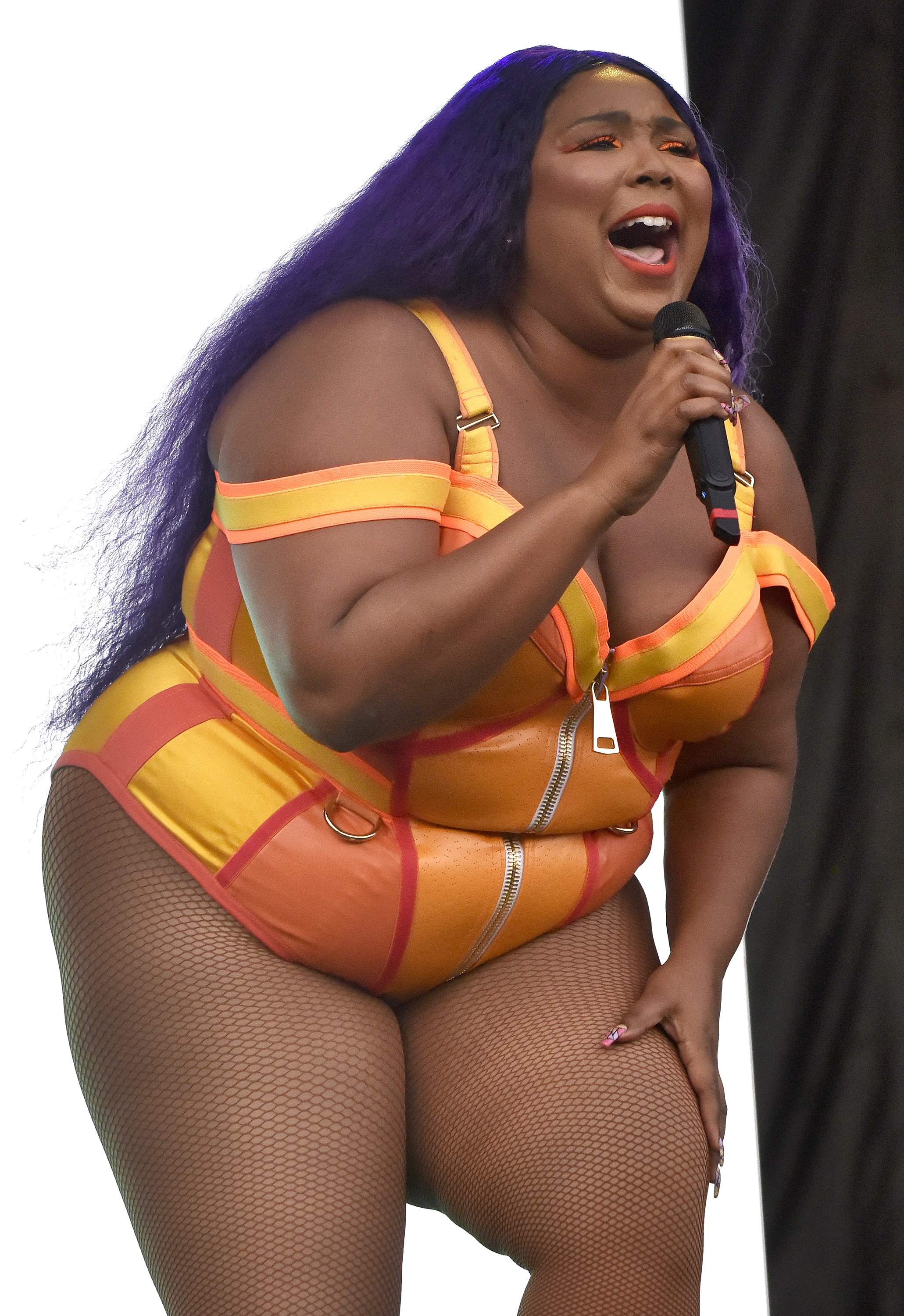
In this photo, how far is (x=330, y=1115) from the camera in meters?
1.04

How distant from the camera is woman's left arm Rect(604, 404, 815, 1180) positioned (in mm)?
1223

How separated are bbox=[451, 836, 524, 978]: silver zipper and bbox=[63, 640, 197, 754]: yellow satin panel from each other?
0.29 metres

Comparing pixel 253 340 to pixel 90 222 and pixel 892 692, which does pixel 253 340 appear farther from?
pixel 892 692

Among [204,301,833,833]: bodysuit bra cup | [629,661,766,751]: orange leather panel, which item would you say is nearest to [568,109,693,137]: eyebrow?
[204,301,833,833]: bodysuit bra cup

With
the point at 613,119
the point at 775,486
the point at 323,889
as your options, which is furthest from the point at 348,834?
the point at 613,119

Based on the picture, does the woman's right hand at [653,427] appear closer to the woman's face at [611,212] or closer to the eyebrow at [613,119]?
the woman's face at [611,212]

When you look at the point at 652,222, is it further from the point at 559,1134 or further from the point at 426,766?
the point at 559,1134

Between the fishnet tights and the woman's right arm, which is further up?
the woman's right arm

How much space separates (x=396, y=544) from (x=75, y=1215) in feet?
3.60

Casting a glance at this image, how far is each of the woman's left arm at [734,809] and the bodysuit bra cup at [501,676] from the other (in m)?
0.09

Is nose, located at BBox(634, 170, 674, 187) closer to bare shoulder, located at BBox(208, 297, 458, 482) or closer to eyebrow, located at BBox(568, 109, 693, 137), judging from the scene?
eyebrow, located at BBox(568, 109, 693, 137)

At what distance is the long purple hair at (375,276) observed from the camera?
3.76 ft

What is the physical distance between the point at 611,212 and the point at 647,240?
59 mm

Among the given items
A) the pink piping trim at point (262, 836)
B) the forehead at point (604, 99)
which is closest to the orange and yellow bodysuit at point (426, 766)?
the pink piping trim at point (262, 836)
